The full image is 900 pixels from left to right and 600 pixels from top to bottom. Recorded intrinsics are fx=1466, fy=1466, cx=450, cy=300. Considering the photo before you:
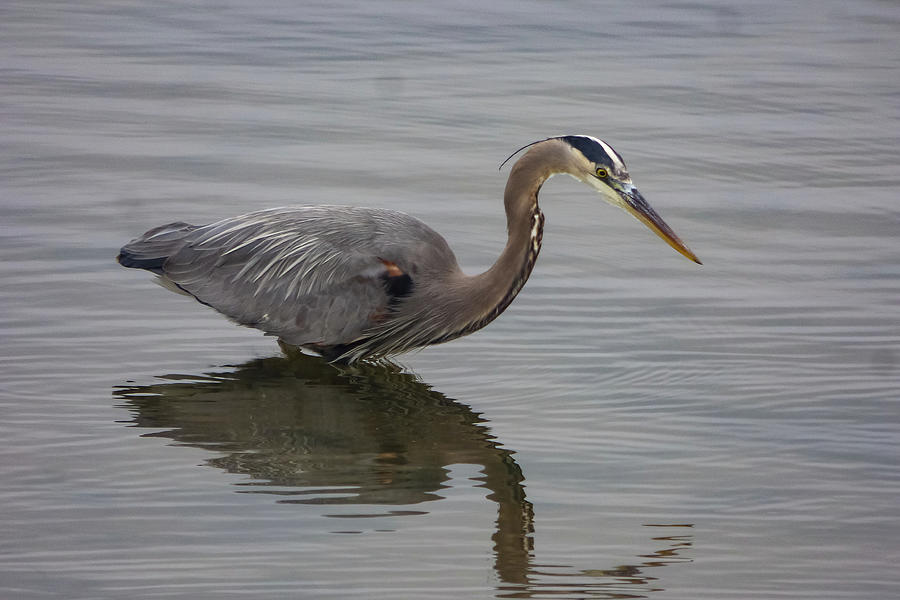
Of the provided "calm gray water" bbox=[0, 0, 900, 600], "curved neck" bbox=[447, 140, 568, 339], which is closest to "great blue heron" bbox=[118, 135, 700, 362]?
"curved neck" bbox=[447, 140, 568, 339]

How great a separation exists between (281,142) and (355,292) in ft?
11.6

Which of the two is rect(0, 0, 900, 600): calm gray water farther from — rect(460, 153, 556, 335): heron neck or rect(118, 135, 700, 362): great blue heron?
rect(460, 153, 556, 335): heron neck

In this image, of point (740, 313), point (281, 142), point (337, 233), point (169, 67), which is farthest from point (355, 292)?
point (169, 67)

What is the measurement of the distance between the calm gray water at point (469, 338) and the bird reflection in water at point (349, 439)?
0.02 metres

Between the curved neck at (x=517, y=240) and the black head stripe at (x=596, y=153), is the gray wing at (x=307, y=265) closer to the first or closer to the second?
the curved neck at (x=517, y=240)

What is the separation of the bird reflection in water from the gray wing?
0.29 metres

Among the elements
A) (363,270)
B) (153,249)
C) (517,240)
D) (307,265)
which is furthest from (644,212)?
(153,249)

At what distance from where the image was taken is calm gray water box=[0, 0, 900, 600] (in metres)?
5.68

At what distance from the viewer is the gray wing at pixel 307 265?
7.66m

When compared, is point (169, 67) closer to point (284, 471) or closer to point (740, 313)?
point (740, 313)

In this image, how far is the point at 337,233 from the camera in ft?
25.7

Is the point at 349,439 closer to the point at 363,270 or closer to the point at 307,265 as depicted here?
the point at 363,270

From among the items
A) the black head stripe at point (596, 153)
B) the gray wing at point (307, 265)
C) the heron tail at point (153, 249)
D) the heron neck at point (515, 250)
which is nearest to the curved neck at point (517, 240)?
the heron neck at point (515, 250)

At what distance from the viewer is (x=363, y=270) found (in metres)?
7.65
